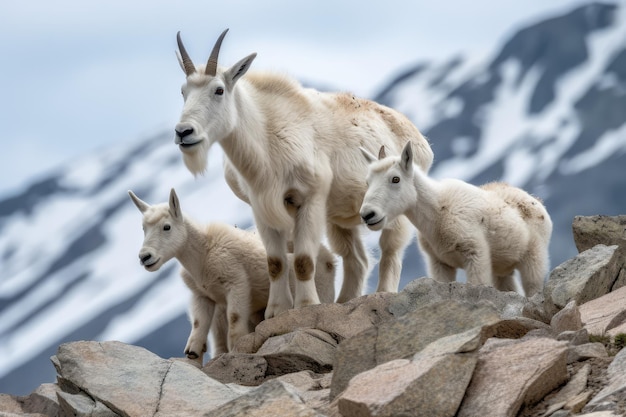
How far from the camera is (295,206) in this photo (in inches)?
436

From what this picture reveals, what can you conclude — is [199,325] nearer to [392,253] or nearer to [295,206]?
[295,206]

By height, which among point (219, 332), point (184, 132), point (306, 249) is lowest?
point (219, 332)

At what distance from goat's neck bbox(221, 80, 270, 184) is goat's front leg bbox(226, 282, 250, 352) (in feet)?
3.81

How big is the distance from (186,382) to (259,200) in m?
3.15

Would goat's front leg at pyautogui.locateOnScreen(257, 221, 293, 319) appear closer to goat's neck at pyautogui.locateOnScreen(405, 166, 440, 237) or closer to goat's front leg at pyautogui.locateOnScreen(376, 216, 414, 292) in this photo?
goat's neck at pyautogui.locateOnScreen(405, 166, 440, 237)

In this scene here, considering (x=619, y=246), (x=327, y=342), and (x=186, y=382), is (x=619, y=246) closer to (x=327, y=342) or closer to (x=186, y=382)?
(x=327, y=342)

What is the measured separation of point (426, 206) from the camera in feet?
35.8

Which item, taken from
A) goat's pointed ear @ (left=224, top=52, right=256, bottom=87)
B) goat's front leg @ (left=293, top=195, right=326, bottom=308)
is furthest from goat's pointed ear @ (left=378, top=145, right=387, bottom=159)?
goat's pointed ear @ (left=224, top=52, right=256, bottom=87)

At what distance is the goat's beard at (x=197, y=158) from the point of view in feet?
34.0

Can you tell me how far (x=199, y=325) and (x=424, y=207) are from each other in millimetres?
2758

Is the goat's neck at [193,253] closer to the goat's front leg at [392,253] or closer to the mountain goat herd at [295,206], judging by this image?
the mountain goat herd at [295,206]

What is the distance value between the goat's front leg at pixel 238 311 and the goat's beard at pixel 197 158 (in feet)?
4.51

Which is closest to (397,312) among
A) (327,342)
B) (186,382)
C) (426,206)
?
(327,342)

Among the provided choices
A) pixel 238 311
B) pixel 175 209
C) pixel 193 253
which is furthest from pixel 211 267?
pixel 175 209
